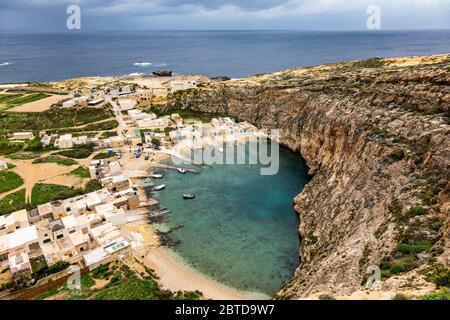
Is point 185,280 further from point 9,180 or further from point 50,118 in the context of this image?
point 50,118

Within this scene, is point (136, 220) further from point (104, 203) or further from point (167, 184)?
point (167, 184)

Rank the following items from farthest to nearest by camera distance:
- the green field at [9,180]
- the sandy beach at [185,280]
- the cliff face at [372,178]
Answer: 1. the green field at [9,180]
2. the sandy beach at [185,280]
3. the cliff face at [372,178]

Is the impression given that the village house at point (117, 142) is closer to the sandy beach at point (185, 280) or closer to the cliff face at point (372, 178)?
the sandy beach at point (185, 280)

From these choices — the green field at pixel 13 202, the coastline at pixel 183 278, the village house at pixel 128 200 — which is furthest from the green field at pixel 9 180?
the coastline at pixel 183 278

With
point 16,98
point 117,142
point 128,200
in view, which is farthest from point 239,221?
point 16,98
